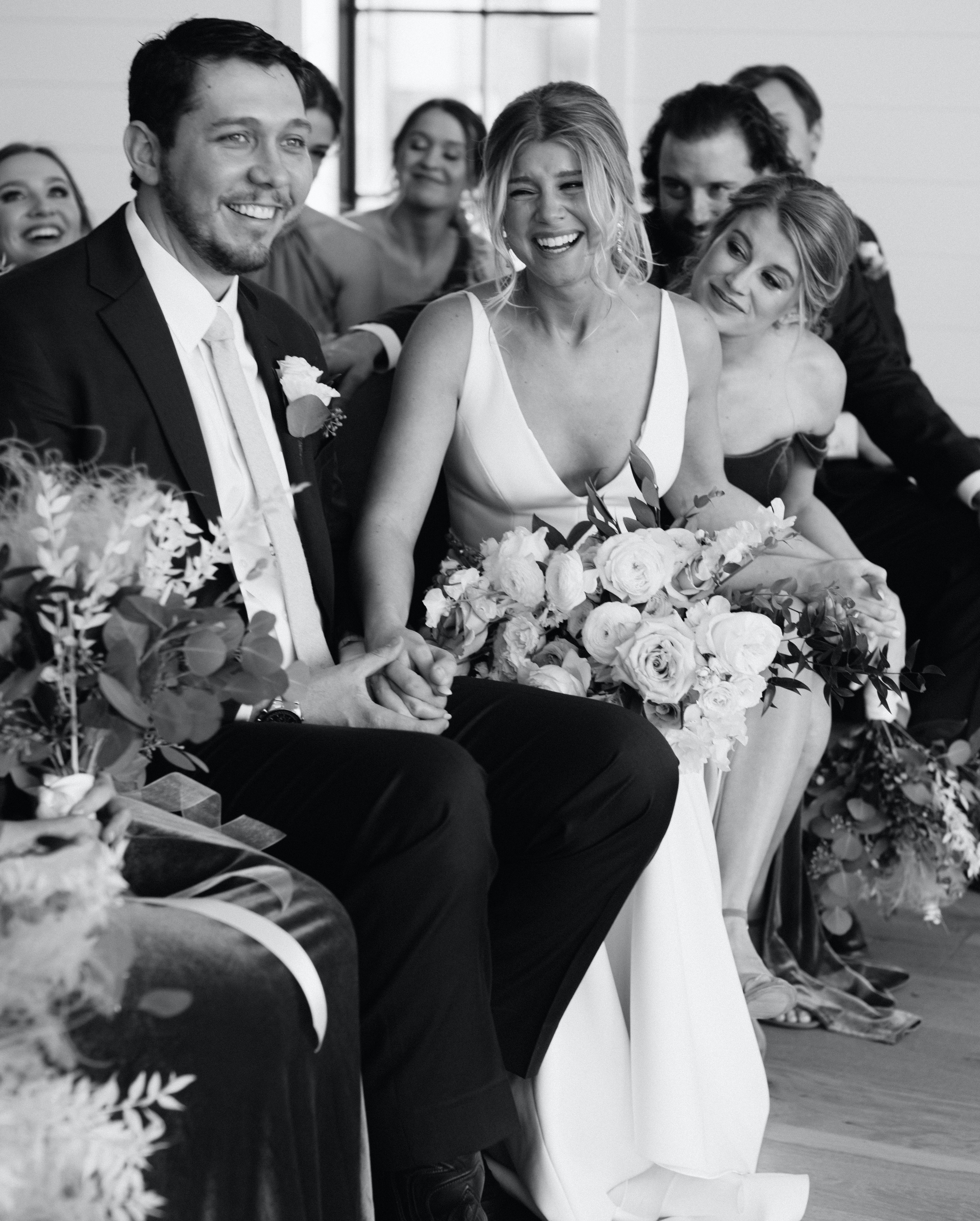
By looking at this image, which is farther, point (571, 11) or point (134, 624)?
point (571, 11)

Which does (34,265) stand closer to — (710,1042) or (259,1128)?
(259,1128)

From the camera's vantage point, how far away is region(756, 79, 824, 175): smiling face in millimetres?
4207

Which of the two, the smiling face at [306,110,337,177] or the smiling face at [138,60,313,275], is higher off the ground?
the smiling face at [306,110,337,177]

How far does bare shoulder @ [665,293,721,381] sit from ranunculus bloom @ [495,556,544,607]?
632 millimetres

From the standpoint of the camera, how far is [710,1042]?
6.75 feet

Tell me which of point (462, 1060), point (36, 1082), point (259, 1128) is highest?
point (36, 1082)

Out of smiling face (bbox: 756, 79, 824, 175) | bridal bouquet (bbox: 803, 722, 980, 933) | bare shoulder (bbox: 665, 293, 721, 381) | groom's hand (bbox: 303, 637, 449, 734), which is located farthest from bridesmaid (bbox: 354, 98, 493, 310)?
groom's hand (bbox: 303, 637, 449, 734)

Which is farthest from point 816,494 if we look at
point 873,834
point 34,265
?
point 34,265

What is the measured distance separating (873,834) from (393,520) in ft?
3.75

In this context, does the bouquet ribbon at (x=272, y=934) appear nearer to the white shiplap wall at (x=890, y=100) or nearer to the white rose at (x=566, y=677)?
the white rose at (x=566, y=677)

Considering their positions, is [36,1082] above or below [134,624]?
below

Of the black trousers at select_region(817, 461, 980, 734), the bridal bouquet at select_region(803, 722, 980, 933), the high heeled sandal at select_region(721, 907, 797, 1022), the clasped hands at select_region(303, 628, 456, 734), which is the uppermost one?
the clasped hands at select_region(303, 628, 456, 734)

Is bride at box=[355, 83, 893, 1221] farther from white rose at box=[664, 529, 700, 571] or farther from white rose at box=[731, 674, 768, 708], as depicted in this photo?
white rose at box=[664, 529, 700, 571]

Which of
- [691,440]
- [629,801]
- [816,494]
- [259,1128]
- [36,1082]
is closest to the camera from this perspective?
[36,1082]
